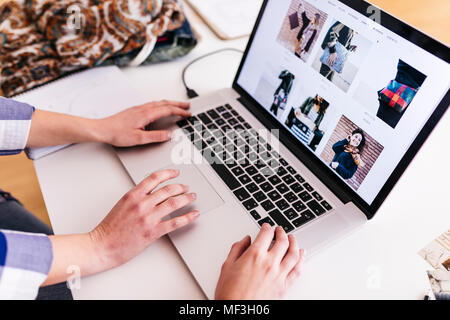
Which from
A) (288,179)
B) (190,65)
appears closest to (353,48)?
(288,179)

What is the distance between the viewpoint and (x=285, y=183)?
1.90ft

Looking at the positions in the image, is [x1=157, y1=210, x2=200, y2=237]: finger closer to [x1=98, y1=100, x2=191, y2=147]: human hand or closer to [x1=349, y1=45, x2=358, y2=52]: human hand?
[x1=98, y1=100, x2=191, y2=147]: human hand

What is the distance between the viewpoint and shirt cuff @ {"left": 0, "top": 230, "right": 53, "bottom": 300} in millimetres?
413

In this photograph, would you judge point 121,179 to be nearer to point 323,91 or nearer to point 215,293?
point 215,293

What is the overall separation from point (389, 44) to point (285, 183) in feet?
0.89

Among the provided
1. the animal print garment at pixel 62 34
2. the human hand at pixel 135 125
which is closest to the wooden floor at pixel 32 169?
the animal print garment at pixel 62 34

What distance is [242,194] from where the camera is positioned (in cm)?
56

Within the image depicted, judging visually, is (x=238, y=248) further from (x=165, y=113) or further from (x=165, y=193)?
(x=165, y=113)

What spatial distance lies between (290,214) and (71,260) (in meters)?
0.34

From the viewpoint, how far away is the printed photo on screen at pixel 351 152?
0.52 meters

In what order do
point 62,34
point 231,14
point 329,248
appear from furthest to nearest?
1. point 231,14
2. point 62,34
3. point 329,248

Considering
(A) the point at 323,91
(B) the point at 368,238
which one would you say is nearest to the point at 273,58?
(A) the point at 323,91

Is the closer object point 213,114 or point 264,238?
point 264,238

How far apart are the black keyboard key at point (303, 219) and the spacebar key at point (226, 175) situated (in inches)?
4.7
